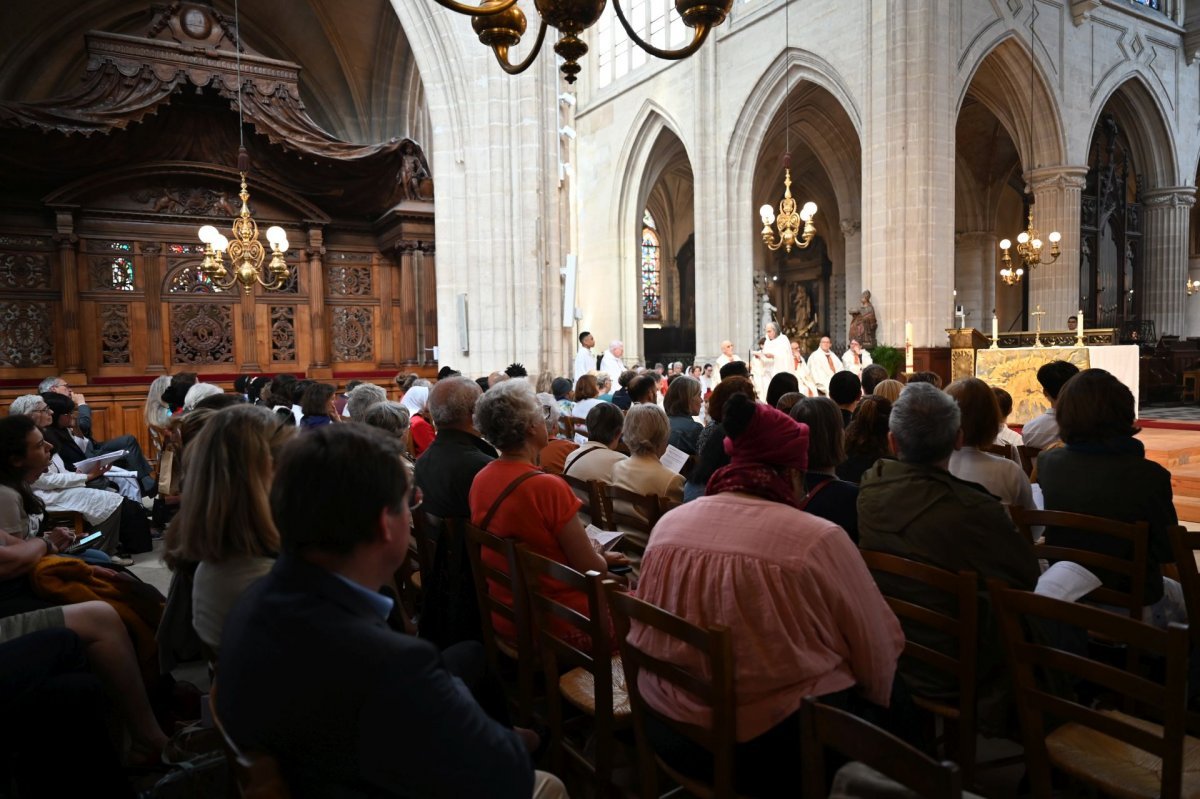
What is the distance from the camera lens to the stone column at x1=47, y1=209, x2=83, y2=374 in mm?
9758

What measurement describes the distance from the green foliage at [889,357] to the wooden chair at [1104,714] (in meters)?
11.3

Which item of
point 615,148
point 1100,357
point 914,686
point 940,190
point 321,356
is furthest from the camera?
point 615,148

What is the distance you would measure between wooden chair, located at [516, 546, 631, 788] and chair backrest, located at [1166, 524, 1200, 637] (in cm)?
161

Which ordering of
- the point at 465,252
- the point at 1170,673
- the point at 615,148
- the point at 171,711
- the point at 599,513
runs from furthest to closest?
1. the point at 615,148
2. the point at 465,252
3. the point at 599,513
4. the point at 171,711
5. the point at 1170,673

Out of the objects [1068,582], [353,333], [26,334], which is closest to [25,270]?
[26,334]

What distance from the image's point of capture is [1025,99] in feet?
51.8

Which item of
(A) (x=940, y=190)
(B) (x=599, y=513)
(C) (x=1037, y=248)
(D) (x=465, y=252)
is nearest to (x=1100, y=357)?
(A) (x=940, y=190)

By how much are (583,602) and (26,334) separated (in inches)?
418

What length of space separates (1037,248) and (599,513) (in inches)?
577

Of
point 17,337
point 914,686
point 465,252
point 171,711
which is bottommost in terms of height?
point 171,711

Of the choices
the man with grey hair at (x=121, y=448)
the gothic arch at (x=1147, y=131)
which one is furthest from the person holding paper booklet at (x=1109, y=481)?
the gothic arch at (x=1147, y=131)

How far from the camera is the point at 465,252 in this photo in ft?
29.0

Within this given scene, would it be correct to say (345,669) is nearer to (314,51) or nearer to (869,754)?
(869,754)

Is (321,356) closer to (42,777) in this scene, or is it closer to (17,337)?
(17,337)
